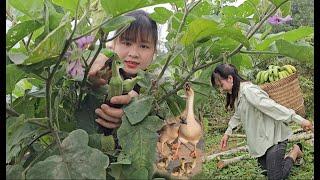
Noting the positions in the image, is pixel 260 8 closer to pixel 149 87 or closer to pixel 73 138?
pixel 149 87

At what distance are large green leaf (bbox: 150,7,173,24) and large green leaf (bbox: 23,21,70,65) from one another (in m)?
0.32

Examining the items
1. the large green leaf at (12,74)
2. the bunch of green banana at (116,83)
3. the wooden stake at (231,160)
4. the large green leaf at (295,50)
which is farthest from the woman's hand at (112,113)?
the wooden stake at (231,160)

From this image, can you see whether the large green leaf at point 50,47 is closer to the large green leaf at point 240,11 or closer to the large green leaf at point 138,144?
the large green leaf at point 138,144

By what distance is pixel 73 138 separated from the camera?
557mm

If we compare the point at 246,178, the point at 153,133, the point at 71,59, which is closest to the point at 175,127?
the point at 153,133

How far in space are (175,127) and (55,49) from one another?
8.0 inches

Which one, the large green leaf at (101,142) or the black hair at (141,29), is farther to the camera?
the black hair at (141,29)

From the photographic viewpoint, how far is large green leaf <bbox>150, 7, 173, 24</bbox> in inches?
32.8

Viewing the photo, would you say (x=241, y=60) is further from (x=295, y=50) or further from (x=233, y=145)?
(x=233, y=145)

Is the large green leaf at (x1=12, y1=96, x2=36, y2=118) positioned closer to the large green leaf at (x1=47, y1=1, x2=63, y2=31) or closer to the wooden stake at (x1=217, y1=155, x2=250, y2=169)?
the large green leaf at (x1=47, y1=1, x2=63, y2=31)

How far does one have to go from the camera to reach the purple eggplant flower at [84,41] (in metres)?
0.59

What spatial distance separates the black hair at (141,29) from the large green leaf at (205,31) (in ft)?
0.62

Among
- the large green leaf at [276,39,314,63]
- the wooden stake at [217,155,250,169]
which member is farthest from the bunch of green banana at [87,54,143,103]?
the wooden stake at [217,155,250,169]

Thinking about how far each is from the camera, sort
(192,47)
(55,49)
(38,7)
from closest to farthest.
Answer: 1. (55,49)
2. (38,7)
3. (192,47)
